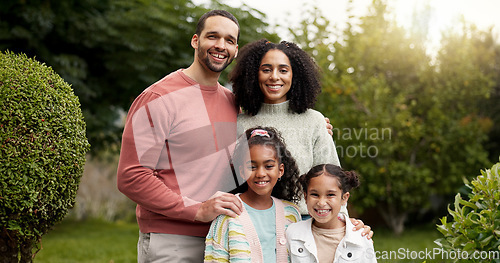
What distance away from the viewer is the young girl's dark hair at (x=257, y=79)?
2.86 metres

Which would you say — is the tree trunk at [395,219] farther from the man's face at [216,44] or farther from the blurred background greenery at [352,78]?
the man's face at [216,44]

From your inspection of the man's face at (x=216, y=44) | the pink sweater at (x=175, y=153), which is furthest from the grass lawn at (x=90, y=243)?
the man's face at (x=216, y=44)

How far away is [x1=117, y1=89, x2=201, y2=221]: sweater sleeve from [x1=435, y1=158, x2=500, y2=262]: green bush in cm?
189

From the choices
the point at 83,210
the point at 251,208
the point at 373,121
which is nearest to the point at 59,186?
the point at 251,208

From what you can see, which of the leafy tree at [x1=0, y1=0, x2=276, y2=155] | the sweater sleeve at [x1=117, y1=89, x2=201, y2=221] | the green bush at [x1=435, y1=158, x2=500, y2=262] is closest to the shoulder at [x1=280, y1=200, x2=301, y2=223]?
the sweater sleeve at [x1=117, y1=89, x2=201, y2=221]

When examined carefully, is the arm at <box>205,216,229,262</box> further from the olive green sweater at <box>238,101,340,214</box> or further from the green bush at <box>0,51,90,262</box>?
the green bush at <box>0,51,90,262</box>

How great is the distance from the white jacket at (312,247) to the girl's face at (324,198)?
3.8 inches

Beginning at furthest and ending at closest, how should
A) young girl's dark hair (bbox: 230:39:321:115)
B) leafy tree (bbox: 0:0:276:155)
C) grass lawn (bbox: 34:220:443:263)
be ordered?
leafy tree (bbox: 0:0:276:155) → grass lawn (bbox: 34:220:443:263) → young girl's dark hair (bbox: 230:39:321:115)

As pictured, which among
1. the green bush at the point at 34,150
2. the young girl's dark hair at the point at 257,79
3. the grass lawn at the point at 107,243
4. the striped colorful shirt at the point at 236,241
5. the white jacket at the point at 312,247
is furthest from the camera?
the grass lawn at the point at 107,243

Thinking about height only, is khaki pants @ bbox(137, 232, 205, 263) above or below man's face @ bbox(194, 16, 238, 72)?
below

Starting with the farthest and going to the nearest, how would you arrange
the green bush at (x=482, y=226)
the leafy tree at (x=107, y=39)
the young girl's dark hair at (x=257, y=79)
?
the leafy tree at (x=107, y=39)
the green bush at (x=482, y=226)
the young girl's dark hair at (x=257, y=79)

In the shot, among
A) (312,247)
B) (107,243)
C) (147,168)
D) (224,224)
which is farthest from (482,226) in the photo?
(107,243)

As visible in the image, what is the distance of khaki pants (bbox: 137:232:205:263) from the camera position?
102 inches

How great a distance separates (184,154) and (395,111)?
565cm
